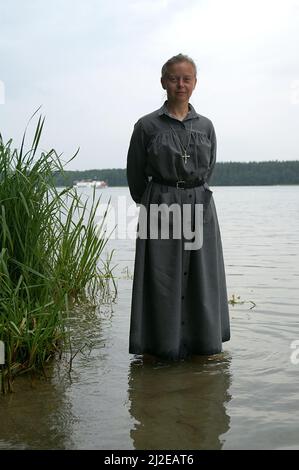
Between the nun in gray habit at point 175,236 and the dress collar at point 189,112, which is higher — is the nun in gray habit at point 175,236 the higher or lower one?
the lower one

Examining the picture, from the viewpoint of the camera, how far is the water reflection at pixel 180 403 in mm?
2688

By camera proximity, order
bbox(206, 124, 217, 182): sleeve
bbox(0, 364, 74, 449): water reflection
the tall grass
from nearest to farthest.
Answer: bbox(0, 364, 74, 449): water reflection < the tall grass < bbox(206, 124, 217, 182): sleeve

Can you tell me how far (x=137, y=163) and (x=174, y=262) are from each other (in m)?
0.67

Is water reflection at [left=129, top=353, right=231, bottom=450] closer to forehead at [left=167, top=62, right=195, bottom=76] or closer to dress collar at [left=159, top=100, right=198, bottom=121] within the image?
dress collar at [left=159, top=100, right=198, bottom=121]

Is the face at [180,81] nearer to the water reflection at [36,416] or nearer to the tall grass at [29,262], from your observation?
the tall grass at [29,262]

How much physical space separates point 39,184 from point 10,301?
797 mm

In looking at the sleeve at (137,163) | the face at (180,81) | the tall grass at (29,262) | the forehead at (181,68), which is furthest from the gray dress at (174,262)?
the tall grass at (29,262)

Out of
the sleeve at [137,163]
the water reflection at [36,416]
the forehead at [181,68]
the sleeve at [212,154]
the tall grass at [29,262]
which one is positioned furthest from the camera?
the sleeve at [212,154]

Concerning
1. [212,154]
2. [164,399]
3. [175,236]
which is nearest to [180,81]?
[212,154]

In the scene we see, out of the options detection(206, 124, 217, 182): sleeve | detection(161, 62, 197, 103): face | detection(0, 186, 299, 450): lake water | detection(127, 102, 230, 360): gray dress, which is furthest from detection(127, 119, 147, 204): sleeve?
detection(0, 186, 299, 450): lake water

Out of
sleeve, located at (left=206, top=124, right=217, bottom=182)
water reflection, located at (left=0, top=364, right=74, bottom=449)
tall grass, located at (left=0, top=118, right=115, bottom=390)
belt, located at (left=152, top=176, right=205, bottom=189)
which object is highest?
sleeve, located at (left=206, top=124, right=217, bottom=182)

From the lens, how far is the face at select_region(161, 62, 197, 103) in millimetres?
3785

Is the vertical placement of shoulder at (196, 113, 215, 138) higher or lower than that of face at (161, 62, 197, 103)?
lower
